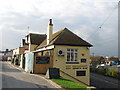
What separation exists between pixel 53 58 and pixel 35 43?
460 inches

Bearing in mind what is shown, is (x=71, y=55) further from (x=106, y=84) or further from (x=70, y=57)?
(x=106, y=84)

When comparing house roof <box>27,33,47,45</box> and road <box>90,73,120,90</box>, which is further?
house roof <box>27,33,47,45</box>

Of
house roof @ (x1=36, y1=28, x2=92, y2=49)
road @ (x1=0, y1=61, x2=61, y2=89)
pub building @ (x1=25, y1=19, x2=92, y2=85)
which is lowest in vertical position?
road @ (x1=0, y1=61, x2=61, y2=89)

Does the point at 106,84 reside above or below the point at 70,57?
below

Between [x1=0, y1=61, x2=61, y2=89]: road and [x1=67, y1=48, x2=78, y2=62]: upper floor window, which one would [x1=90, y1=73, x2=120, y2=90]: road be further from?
[x1=0, y1=61, x2=61, y2=89]: road

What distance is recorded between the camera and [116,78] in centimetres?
3150

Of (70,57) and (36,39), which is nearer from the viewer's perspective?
(70,57)

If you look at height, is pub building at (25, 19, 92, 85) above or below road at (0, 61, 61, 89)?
above

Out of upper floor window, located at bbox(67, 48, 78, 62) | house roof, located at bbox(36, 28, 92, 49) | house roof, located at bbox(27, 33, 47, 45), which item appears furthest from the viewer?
house roof, located at bbox(27, 33, 47, 45)

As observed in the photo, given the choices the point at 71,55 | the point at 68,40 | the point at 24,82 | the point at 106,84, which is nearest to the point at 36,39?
the point at 68,40

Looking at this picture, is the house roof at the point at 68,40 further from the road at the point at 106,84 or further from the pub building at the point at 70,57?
the road at the point at 106,84

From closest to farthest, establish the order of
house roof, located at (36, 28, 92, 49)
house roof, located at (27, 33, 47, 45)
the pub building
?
the pub building < house roof, located at (36, 28, 92, 49) < house roof, located at (27, 33, 47, 45)

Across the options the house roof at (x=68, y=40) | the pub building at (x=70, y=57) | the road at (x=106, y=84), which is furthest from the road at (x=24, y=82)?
the road at (x=106, y=84)

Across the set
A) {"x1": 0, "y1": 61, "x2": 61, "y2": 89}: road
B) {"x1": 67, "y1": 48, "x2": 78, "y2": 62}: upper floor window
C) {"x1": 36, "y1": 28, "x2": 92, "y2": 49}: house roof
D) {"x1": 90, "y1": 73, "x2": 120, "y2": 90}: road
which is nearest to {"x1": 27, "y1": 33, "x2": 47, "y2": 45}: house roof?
{"x1": 36, "y1": 28, "x2": 92, "y2": 49}: house roof
